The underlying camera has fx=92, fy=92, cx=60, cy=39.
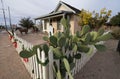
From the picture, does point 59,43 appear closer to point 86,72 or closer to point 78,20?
point 86,72

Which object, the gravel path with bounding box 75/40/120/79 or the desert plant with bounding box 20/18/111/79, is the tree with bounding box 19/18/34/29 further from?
the desert plant with bounding box 20/18/111/79

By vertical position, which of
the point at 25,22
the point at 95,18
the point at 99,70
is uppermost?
the point at 25,22

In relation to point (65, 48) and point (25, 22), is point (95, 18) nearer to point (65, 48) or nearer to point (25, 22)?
point (65, 48)

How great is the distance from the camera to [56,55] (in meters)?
1.90

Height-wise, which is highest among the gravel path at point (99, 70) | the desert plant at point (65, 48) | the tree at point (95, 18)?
the tree at point (95, 18)

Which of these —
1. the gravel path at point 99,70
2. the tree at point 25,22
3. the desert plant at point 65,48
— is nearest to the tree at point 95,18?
the gravel path at point 99,70

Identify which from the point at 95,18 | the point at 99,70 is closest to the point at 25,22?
the point at 95,18

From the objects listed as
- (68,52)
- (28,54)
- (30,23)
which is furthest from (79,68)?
(30,23)

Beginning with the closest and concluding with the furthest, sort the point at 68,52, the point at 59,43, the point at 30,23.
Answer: the point at 59,43 < the point at 68,52 < the point at 30,23

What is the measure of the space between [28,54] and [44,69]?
458mm

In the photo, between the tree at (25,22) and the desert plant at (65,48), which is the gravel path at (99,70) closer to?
the desert plant at (65,48)

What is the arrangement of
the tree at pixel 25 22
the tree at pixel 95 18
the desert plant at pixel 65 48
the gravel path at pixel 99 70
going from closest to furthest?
1. the desert plant at pixel 65 48
2. the gravel path at pixel 99 70
3. the tree at pixel 95 18
4. the tree at pixel 25 22

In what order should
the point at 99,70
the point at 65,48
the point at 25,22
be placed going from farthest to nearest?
1. the point at 25,22
2. the point at 99,70
3. the point at 65,48

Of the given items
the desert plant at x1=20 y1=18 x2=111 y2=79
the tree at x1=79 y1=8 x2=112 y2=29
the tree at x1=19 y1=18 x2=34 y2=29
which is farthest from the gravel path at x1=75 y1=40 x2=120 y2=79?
the tree at x1=19 y1=18 x2=34 y2=29
